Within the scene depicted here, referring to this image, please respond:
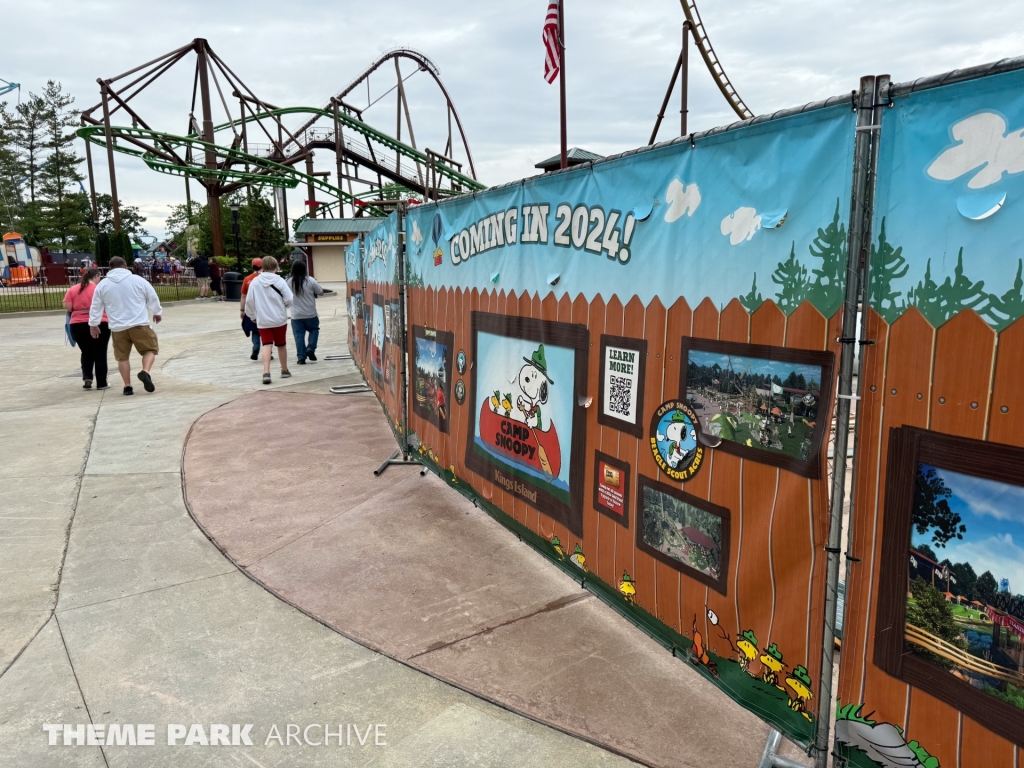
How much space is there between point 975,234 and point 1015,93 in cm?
32

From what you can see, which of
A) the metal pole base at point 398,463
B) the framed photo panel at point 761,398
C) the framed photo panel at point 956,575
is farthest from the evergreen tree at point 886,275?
the metal pole base at point 398,463

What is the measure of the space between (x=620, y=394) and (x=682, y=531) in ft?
2.11

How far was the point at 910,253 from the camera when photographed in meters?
1.82

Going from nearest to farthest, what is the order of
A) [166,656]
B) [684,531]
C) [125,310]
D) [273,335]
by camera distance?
1. [684,531]
2. [166,656]
3. [125,310]
4. [273,335]

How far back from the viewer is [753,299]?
226 centimetres

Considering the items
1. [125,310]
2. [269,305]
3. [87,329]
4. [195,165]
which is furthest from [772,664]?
[195,165]

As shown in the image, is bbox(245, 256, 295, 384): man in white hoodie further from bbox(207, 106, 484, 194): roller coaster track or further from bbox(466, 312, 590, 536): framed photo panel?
bbox(207, 106, 484, 194): roller coaster track

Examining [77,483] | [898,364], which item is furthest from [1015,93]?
[77,483]

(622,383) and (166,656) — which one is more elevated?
(622,383)

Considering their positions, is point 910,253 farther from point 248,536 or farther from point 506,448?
point 248,536

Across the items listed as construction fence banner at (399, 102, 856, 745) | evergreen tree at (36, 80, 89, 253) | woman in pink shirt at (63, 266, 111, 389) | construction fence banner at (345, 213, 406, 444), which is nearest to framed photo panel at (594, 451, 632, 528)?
construction fence banner at (399, 102, 856, 745)

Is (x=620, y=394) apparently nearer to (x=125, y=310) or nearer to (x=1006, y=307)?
(x=1006, y=307)

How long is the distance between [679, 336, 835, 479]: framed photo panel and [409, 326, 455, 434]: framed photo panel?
2576 millimetres

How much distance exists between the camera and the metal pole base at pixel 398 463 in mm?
5922
